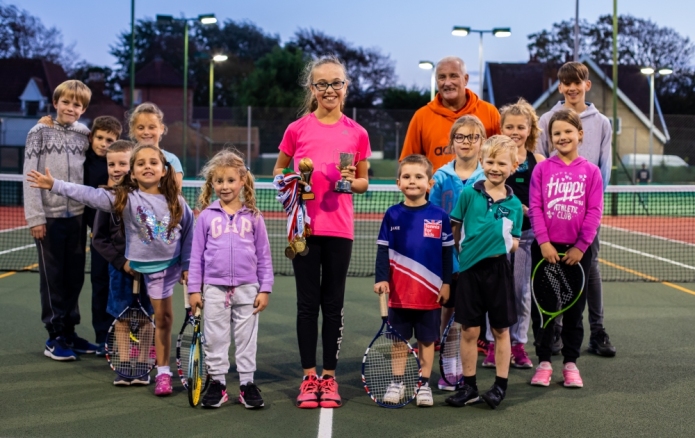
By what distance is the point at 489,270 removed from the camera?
206 inches

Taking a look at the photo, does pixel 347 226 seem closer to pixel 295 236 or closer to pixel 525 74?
pixel 295 236

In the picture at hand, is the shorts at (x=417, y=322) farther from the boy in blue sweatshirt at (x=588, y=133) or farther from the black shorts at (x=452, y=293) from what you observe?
the boy in blue sweatshirt at (x=588, y=133)

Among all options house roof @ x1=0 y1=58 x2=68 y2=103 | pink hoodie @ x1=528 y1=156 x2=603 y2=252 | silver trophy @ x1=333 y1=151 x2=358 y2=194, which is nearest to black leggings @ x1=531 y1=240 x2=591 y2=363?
pink hoodie @ x1=528 y1=156 x2=603 y2=252

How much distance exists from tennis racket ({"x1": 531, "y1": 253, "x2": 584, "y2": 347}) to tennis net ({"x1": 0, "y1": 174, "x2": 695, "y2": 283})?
540cm

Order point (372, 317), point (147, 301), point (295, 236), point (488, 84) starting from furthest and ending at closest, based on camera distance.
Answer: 1. point (488, 84)
2. point (372, 317)
3. point (147, 301)
4. point (295, 236)

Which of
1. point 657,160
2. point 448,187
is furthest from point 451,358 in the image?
point 657,160

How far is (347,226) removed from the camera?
5.30 metres

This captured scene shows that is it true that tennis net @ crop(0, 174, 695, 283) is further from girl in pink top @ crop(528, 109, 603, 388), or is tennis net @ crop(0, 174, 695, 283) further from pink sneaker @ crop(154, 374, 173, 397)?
pink sneaker @ crop(154, 374, 173, 397)

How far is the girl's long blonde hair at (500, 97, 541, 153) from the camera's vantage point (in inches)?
233

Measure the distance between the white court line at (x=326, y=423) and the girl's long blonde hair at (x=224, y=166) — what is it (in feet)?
4.08

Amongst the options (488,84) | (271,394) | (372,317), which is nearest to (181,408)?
(271,394)

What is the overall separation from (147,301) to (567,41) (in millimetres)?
61413

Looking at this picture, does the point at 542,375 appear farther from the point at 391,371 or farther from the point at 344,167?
the point at 344,167

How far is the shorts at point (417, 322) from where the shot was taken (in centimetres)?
536
